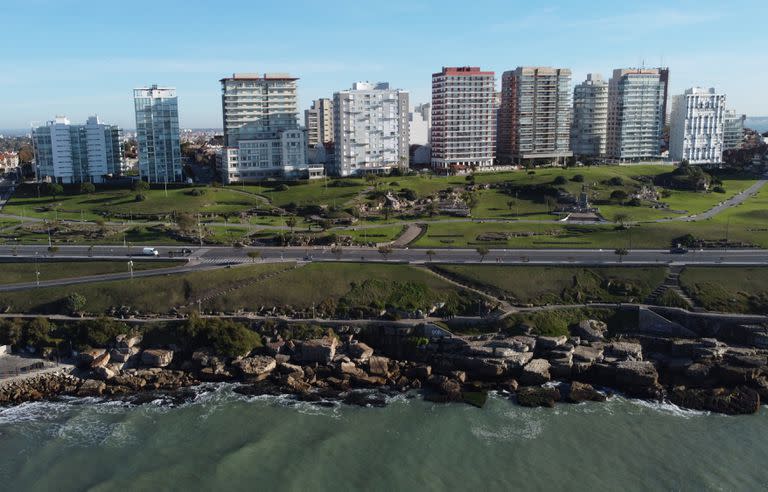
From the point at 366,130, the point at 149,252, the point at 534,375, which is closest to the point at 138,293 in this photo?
the point at 149,252

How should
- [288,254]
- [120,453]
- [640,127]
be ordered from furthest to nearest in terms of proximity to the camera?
[640,127] < [288,254] < [120,453]

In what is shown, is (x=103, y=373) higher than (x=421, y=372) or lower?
higher

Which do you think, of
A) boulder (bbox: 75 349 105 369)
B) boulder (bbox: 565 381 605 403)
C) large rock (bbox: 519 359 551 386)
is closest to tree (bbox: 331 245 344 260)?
boulder (bbox: 75 349 105 369)

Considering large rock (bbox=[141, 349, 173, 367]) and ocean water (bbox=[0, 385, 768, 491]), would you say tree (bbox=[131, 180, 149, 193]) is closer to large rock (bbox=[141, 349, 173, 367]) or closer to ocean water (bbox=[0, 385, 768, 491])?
large rock (bbox=[141, 349, 173, 367])

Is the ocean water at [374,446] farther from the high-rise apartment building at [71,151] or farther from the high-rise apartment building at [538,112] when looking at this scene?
the high-rise apartment building at [538,112]

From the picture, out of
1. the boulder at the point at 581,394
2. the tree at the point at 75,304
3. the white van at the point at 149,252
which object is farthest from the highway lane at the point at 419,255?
the boulder at the point at 581,394

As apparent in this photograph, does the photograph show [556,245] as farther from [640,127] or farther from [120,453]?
[640,127]

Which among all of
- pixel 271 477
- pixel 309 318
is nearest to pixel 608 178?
pixel 309 318

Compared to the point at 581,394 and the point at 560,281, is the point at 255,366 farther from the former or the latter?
the point at 560,281
